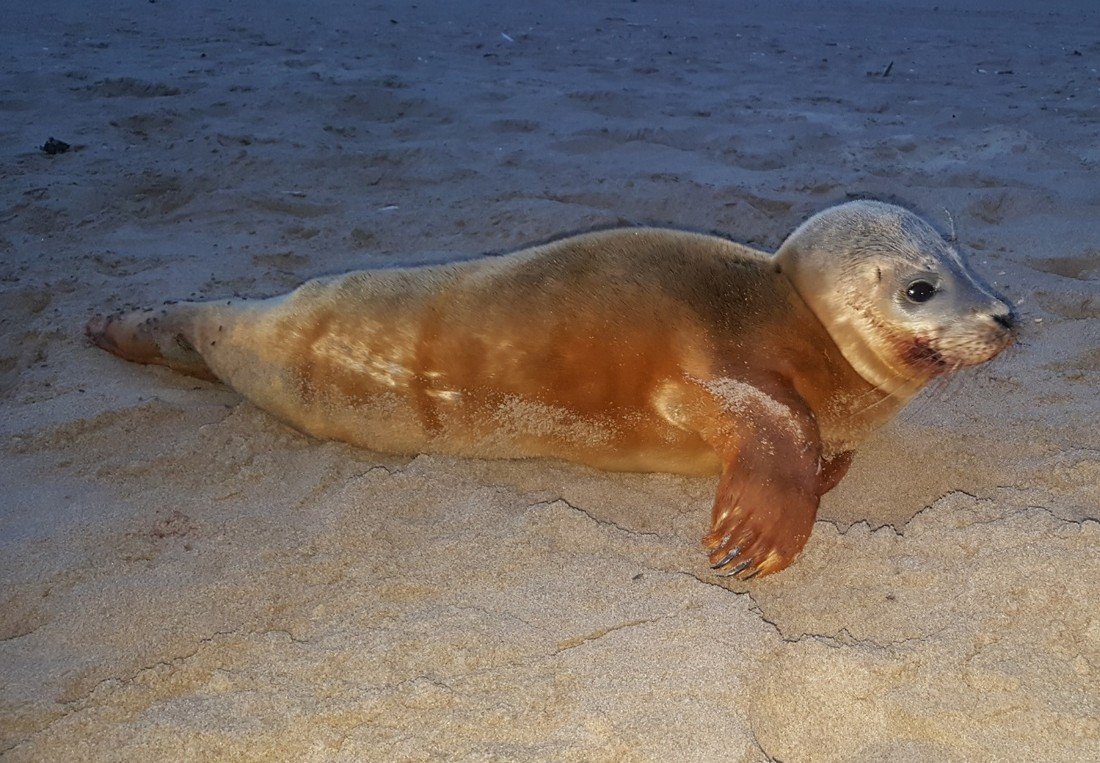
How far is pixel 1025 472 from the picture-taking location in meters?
2.47

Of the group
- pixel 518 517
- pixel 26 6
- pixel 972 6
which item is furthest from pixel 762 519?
pixel 972 6

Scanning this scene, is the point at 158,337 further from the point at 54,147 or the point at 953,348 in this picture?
the point at 54,147

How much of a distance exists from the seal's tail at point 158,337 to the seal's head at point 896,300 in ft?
6.57

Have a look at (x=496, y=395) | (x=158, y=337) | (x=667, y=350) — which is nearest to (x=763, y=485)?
(x=667, y=350)

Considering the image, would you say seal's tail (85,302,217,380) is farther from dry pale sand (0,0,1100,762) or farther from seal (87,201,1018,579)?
seal (87,201,1018,579)

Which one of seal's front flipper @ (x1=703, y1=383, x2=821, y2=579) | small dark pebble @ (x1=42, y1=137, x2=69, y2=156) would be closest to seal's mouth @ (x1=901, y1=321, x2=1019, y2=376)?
seal's front flipper @ (x1=703, y1=383, x2=821, y2=579)

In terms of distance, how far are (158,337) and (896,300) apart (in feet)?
7.92

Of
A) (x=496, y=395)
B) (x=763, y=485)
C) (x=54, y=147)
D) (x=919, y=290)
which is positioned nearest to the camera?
(x=763, y=485)

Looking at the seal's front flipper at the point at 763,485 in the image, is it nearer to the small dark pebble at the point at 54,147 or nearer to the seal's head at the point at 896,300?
the seal's head at the point at 896,300

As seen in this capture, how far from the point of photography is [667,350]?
2.35m

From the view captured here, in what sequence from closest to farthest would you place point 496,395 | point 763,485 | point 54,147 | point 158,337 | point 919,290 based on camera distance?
point 763,485, point 919,290, point 496,395, point 158,337, point 54,147

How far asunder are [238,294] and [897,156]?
3.95 metres

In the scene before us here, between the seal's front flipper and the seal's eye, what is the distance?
0.42 metres

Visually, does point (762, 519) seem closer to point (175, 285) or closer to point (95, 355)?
point (95, 355)
